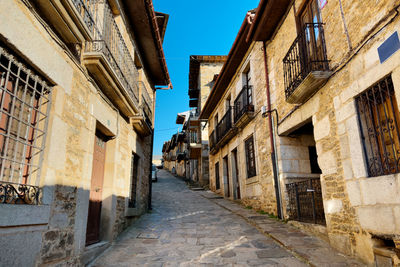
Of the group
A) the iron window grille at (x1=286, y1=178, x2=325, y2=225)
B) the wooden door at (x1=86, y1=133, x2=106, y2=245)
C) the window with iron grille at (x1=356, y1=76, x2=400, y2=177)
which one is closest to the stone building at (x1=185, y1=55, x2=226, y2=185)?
the iron window grille at (x1=286, y1=178, x2=325, y2=225)

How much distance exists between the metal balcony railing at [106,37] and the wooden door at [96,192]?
1.37 metres

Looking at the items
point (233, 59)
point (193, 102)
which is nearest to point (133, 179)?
point (233, 59)

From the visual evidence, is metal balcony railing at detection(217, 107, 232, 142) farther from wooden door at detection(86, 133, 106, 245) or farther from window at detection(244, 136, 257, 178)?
wooden door at detection(86, 133, 106, 245)

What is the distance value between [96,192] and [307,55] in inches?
192

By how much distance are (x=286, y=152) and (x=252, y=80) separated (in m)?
3.14

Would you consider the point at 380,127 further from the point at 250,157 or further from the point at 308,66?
the point at 250,157

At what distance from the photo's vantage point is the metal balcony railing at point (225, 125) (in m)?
10.7

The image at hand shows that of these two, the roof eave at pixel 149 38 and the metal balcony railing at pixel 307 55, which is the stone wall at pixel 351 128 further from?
the roof eave at pixel 149 38

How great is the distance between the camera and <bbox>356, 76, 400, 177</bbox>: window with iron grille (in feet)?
11.4

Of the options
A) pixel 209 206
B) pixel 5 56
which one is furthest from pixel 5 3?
pixel 209 206

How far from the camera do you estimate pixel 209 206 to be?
9.72m

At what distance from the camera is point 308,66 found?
17.1ft

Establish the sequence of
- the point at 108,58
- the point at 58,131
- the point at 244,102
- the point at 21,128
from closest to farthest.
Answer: the point at 21,128 < the point at 58,131 < the point at 108,58 < the point at 244,102

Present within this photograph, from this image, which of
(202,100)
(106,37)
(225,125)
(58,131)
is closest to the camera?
(58,131)
